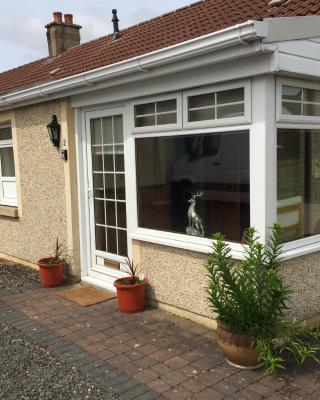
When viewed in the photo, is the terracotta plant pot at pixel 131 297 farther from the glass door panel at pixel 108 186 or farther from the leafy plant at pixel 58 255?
the leafy plant at pixel 58 255

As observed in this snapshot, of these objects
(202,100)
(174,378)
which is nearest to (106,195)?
(202,100)

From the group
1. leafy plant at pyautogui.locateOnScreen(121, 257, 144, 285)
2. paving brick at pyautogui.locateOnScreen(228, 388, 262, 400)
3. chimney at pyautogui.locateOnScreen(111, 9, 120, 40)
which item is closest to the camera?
paving brick at pyautogui.locateOnScreen(228, 388, 262, 400)

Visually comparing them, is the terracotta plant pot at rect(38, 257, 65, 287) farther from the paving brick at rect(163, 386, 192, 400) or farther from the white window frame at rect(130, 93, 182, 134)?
the paving brick at rect(163, 386, 192, 400)

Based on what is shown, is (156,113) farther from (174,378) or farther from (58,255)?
(174,378)

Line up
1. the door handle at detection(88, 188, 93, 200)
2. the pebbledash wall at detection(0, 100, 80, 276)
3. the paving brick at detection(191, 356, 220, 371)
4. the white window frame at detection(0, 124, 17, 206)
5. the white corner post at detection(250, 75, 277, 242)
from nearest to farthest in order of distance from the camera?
the paving brick at detection(191, 356, 220, 371) < the white corner post at detection(250, 75, 277, 242) < the door handle at detection(88, 188, 93, 200) < the pebbledash wall at detection(0, 100, 80, 276) < the white window frame at detection(0, 124, 17, 206)

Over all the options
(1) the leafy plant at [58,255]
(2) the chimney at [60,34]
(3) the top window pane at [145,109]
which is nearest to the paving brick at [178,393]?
(3) the top window pane at [145,109]

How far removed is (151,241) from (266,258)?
5.20ft

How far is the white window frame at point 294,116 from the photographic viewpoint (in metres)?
4.04

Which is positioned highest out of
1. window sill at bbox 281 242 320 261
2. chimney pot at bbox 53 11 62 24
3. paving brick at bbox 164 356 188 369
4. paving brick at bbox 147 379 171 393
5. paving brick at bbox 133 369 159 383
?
chimney pot at bbox 53 11 62 24

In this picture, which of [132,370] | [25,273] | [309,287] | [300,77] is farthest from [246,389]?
[25,273]

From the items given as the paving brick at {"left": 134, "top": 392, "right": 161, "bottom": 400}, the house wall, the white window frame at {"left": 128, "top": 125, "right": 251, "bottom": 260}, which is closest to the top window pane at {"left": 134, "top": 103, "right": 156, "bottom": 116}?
the white window frame at {"left": 128, "top": 125, "right": 251, "bottom": 260}

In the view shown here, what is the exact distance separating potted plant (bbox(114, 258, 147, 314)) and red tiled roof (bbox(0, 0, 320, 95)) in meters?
2.64

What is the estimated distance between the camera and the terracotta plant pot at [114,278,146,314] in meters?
5.07

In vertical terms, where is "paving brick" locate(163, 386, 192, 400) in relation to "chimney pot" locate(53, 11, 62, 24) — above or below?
below
